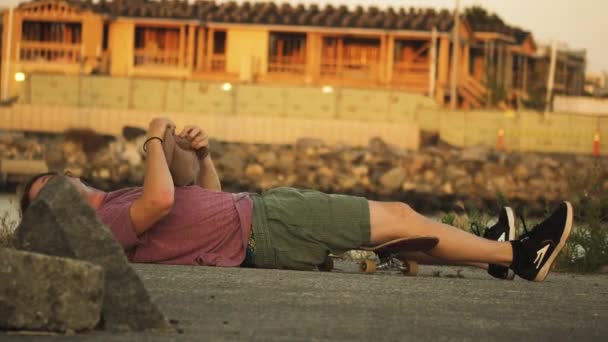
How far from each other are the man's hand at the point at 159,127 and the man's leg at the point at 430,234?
43.7 inches

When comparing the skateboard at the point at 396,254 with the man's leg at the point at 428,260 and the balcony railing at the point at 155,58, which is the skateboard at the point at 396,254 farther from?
the balcony railing at the point at 155,58

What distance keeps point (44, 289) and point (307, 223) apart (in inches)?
96.3

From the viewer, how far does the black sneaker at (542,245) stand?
8.12m

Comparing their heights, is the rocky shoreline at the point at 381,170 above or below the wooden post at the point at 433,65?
below

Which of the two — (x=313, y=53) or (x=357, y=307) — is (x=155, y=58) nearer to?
(x=313, y=53)

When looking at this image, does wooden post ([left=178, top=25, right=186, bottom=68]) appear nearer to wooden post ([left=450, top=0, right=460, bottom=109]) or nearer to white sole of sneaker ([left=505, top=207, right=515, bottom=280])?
wooden post ([left=450, top=0, right=460, bottom=109])

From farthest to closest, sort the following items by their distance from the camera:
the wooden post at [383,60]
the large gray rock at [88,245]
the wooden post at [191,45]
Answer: the wooden post at [191,45]
the wooden post at [383,60]
the large gray rock at [88,245]

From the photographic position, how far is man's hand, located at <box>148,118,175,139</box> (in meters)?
7.85

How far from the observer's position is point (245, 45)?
54.4 meters

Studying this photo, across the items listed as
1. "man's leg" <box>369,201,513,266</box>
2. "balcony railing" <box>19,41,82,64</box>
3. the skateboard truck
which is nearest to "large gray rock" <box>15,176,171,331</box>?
"man's leg" <box>369,201,513,266</box>

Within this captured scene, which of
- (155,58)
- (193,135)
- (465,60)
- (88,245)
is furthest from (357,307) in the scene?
(465,60)

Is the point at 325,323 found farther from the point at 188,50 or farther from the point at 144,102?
the point at 188,50

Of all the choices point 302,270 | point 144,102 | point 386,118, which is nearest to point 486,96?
point 386,118

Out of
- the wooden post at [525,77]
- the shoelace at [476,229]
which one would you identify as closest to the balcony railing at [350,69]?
the wooden post at [525,77]
